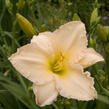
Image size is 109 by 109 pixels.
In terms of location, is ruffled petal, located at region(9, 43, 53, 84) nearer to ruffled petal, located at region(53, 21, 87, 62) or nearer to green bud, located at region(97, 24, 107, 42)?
ruffled petal, located at region(53, 21, 87, 62)

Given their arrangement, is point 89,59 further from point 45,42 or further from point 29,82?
point 29,82

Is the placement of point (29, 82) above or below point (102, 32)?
below

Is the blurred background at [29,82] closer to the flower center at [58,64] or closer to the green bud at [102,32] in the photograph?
the green bud at [102,32]

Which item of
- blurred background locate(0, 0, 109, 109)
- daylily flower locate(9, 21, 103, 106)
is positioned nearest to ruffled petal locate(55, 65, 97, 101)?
daylily flower locate(9, 21, 103, 106)

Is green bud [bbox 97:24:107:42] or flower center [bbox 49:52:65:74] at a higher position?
green bud [bbox 97:24:107:42]

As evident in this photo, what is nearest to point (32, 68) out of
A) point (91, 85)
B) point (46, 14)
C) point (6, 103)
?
point (91, 85)

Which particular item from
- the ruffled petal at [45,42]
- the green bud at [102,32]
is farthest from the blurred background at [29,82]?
the ruffled petal at [45,42]

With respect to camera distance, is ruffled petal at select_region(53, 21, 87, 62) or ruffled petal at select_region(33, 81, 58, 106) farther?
ruffled petal at select_region(53, 21, 87, 62)

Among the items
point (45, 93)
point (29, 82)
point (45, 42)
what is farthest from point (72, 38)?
point (29, 82)
